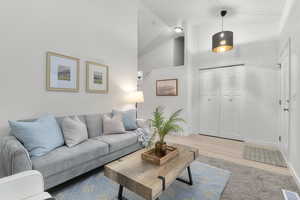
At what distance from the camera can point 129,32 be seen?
359 cm

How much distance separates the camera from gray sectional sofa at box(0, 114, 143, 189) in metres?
1.39

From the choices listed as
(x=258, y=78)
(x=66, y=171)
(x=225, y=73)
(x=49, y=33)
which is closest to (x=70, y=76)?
(x=49, y=33)

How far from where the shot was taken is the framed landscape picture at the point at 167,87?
446 cm

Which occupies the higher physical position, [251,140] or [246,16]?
[246,16]

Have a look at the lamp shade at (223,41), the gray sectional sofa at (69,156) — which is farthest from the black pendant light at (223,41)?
the gray sectional sofa at (69,156)

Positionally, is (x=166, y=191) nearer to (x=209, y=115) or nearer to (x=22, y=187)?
(x=22, y=187)

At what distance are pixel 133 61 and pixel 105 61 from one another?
2.83 feet

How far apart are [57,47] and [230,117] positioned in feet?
14.2

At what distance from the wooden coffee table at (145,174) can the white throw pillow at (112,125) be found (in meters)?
1.02

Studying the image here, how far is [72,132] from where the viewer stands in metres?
2.01

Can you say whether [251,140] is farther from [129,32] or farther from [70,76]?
[70,76]

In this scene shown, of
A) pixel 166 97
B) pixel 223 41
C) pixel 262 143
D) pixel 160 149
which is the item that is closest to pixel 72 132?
pixel 160 149

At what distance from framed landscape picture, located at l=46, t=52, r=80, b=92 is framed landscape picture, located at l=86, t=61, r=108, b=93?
0.70ft

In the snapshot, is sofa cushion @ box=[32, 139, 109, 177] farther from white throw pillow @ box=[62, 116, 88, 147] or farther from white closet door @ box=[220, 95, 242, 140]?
white closet door @ box=[220, 95, 242, 140]
